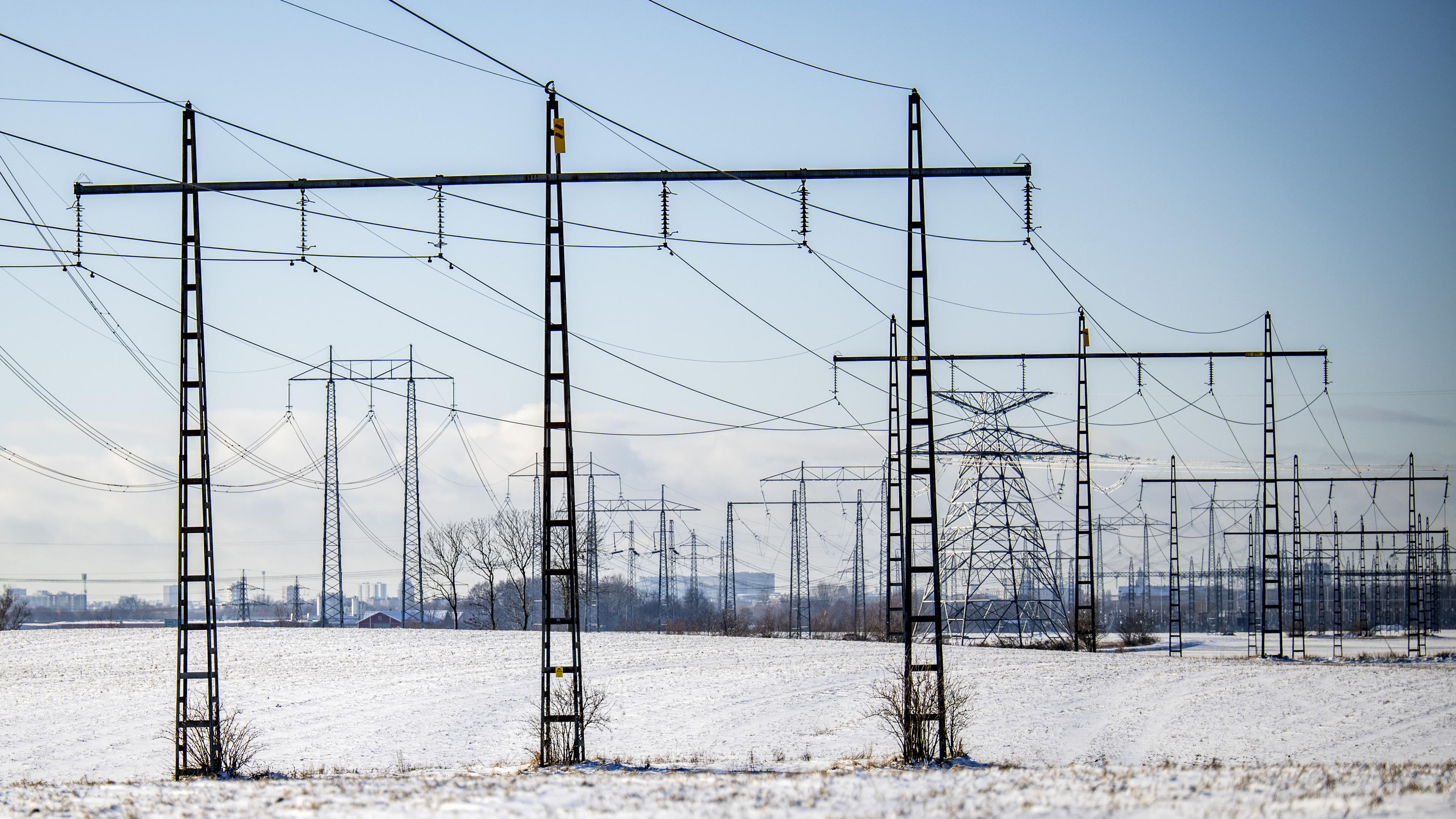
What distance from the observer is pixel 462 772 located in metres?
19.5

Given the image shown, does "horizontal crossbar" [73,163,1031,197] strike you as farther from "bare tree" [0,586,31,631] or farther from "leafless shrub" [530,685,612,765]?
"bare tree" [0,586,31,631]

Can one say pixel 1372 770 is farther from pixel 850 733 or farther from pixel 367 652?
pixel 367 652

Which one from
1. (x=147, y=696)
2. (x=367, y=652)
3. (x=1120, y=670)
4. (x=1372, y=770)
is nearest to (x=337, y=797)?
(x=1372, y=770)

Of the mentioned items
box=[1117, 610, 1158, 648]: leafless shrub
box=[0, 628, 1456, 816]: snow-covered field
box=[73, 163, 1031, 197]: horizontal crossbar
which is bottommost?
box=[1117, 610, 1158, 648]: leafless shrub

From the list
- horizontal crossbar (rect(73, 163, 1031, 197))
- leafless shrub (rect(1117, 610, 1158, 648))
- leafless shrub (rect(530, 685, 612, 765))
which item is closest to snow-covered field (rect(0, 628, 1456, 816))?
leafless shrub (rect(530, 685, 612, 765))

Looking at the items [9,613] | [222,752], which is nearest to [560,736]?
[222,752]

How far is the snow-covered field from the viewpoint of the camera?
14828 millimetres

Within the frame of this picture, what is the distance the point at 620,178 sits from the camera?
2020cm

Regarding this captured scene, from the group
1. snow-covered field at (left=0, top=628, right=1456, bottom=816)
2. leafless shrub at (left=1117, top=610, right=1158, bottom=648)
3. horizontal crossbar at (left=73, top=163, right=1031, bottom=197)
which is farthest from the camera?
leafless shrub at (left=1117, top=610, right=1158, bottom=648)

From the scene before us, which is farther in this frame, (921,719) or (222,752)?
(921,719)

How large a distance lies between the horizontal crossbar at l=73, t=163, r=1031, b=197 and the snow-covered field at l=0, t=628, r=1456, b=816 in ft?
31.1

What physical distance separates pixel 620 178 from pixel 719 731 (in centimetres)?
1344

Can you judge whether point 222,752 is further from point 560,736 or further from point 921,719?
point 921,719

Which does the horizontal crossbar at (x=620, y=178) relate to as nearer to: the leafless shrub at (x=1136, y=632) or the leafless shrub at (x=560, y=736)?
the leafless shrub at (x=560, y=736)
